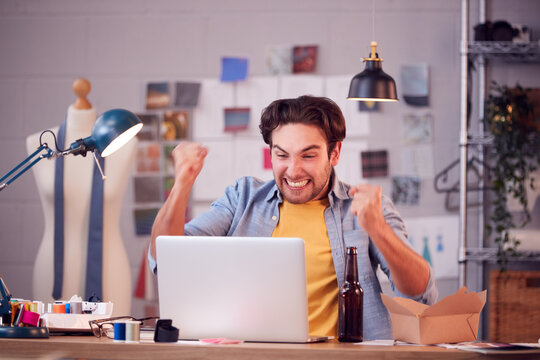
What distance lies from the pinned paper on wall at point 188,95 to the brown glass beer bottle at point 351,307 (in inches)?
89.2

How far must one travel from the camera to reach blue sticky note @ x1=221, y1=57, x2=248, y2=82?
4055 mm

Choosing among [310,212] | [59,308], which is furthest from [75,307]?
[310,212]

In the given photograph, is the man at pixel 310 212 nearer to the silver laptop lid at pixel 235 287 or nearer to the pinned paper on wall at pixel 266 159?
the silver laptop lid at pixel 235 287

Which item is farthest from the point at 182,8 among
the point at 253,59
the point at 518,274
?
the point at 518,274

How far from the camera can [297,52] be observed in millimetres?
4035

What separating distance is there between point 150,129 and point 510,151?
1.94 meters

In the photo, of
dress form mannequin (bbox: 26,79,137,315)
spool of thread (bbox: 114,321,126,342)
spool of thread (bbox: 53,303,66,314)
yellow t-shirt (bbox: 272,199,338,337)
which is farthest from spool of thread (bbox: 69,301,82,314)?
dress form mannequin (bbox: 26,79,137,315)

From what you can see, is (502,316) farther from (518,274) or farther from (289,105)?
(289,105)

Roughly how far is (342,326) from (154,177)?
233 cm

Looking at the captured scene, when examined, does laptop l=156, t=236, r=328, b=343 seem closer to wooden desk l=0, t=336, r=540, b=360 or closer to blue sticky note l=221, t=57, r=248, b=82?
wooden desk l=0, t=336, r=540, b=360

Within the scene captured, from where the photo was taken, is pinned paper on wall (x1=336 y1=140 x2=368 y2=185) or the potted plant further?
pinned paper on wall (x1=336 y1=140 x2=368 y2=185)

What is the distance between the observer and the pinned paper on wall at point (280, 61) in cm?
404

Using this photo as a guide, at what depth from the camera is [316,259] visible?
7.83 feet

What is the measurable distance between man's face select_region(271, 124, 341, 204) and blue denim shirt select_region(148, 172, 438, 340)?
0.20ft
